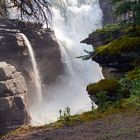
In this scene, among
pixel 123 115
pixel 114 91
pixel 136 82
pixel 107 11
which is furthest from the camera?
pixel 107 11

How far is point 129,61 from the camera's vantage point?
19.1 meters

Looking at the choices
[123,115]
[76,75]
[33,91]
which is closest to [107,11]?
[76,75]

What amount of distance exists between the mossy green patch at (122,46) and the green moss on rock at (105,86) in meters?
2.71

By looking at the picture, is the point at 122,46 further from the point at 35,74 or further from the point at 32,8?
the point at 35,74

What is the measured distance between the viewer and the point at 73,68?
2217 inches

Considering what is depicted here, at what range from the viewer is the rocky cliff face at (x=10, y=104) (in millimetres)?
37469

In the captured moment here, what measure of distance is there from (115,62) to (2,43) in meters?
28.2

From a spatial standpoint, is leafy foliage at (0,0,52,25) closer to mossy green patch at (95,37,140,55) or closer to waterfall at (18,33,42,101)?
mossy green patch at (95,37,140,55)

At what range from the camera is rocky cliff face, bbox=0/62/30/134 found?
37.5 m

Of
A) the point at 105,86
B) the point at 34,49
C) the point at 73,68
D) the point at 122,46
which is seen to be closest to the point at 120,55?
the point at 122,46

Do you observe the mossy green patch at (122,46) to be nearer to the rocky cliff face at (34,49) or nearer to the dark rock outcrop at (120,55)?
the dark rock outcrop at (120,55)

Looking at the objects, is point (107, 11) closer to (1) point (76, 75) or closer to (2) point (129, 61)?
(1) point (76, 75)

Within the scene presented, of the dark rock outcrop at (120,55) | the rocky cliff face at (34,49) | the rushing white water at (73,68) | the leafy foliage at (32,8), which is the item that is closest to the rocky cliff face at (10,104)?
the rushing white water at (73,68)

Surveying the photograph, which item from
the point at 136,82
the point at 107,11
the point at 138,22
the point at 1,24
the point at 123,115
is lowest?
the point at 123,115
